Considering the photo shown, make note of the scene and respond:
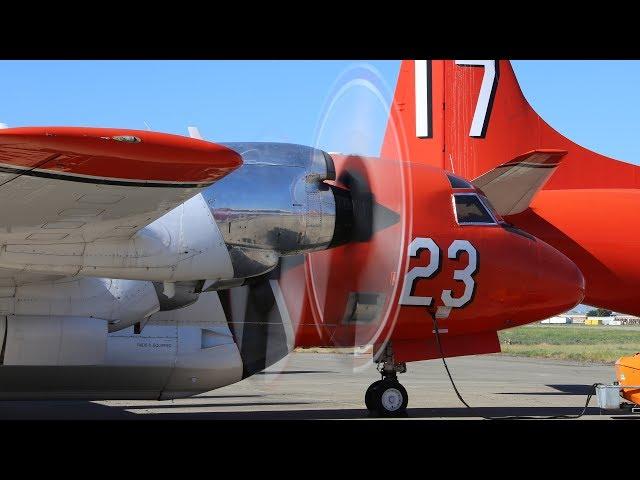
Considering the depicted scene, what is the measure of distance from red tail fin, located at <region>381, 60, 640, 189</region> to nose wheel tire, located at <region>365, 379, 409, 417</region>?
5.72 meters

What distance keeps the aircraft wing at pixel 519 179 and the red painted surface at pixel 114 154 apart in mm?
10106

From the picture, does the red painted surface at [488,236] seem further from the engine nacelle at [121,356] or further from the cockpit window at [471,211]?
the engine nacelle at [121,356]

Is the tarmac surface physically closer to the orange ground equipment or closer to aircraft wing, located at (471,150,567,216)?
the orange ground equipment

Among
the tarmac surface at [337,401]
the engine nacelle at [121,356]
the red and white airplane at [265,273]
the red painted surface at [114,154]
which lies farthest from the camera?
the tarmac surface at [337,401]

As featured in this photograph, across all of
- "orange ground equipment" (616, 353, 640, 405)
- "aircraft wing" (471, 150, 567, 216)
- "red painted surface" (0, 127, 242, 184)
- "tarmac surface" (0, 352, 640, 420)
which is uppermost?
"aircraft wing" (471, 150, 567, 216)

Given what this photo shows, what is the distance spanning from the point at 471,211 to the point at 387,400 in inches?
118

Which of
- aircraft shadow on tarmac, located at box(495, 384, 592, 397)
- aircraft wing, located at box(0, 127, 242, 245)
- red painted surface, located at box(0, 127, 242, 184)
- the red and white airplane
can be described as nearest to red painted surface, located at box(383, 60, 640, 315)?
the red and white airplane

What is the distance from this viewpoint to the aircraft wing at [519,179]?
16.0 meters

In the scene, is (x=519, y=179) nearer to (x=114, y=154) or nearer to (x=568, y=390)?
(x=568, y=390)

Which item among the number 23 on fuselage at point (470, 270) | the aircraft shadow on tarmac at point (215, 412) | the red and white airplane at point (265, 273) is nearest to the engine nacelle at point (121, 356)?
the red and white airplane at point (265, 273)

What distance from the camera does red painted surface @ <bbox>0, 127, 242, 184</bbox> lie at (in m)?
6.14

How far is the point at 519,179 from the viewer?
16438mm

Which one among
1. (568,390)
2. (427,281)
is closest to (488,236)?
(427,281)

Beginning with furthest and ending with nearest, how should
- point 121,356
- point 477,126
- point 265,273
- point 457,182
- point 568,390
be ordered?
point 568,390
point 477,126
point 457,182
point 121,356
point 265,273
